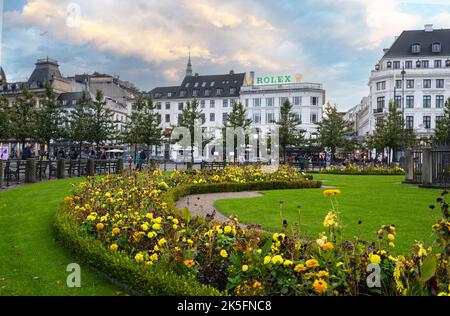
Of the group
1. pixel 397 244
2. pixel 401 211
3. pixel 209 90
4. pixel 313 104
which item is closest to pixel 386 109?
pixel 313 104

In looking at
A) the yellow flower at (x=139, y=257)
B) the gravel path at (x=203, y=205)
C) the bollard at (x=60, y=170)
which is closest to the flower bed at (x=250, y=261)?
the yellow flower at (x=139, y=257)

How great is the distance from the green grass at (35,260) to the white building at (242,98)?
57.3 m

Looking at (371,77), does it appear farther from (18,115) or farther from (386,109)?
(18,115)

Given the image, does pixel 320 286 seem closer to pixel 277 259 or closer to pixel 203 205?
pixel 277 259

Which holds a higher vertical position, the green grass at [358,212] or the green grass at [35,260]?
the green grass at [358,212]

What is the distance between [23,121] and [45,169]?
78.3ft

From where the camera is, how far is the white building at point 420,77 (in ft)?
236

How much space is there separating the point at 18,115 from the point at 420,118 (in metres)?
62.6

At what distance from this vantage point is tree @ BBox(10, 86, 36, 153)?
142 ft

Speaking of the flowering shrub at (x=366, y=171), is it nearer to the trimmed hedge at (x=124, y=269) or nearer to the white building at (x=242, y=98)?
the trimmed hedge at (x=124, y=269)

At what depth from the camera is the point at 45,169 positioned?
25.6m

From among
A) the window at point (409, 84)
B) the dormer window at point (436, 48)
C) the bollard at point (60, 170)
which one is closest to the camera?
the bollard at point (60, 170)

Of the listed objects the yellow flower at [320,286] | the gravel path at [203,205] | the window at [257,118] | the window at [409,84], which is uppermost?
the window at [409,84]

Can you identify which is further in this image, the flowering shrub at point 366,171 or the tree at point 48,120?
the tree at point 48,120
